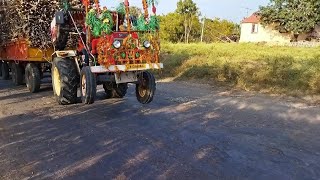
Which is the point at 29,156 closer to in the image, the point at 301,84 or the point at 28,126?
the point at 28,126

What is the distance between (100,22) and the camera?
8.41 m

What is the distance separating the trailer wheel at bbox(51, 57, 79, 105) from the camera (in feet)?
30.6

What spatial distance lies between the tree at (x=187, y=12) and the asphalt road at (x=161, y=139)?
43632 millimetres

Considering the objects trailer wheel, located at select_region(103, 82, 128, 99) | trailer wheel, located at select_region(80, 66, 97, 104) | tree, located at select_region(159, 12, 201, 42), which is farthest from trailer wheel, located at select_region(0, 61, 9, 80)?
tree, located at select_region(159, 12, 201, 42)

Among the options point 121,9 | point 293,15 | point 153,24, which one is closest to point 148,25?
point 153,24

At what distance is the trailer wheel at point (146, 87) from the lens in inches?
365

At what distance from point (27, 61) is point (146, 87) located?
14.5ft

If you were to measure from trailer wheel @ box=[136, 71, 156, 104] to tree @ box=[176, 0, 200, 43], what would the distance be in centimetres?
4350

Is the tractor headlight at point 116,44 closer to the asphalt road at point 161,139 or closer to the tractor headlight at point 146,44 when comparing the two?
Result: the tractor headlight at point 146,44

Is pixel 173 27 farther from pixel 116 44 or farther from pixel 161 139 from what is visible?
pixel 161 139

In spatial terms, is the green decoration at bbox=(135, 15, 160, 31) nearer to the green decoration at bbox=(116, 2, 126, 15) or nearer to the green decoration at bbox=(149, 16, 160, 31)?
the green decoration at bbox=(149, 16, 160, 31)

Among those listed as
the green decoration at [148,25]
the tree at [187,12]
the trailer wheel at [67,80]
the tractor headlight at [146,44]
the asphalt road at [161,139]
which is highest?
the tree at [187,12]

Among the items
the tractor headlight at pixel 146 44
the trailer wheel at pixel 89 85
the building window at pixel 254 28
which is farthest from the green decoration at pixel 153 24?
the building window at pixel 254 28

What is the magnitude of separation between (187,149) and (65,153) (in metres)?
1.72
